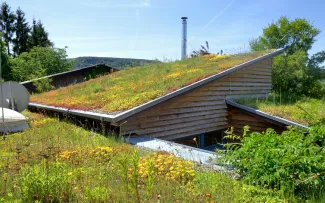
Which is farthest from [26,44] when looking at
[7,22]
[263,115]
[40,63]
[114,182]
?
[114,182]

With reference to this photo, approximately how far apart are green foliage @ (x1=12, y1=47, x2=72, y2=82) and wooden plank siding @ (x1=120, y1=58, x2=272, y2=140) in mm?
20682

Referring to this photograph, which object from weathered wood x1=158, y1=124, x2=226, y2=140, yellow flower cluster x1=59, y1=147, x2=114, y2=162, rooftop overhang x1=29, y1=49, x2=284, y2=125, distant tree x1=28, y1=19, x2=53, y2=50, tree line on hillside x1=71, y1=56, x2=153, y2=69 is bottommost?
weathered wood x1=158, y1=124, x2=226, y2=140

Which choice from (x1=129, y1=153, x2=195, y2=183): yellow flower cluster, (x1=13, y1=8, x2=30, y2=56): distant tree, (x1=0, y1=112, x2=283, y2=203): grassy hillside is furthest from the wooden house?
(x1=13, y1=8, x2=30, y2=56): distant tree

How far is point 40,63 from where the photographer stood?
2780cm

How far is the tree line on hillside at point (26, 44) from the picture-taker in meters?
28.3

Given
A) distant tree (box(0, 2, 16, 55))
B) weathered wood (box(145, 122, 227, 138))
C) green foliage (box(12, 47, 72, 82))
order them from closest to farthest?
weathered wood (box(145, 122, 227, 138)) → green foliage (box(12, 47, 72, 82)) → distant tree (box(0, 2, 16, 55))

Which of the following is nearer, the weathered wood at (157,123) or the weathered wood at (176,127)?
the weathered wood at (157,123)

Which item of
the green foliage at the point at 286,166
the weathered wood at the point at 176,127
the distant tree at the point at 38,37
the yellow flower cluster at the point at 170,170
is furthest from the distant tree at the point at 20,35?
the green foliage at the point at 286,166

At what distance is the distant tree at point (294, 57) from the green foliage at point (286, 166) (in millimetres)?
14908

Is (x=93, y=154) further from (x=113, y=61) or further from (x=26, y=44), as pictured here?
(x=26, y=44)

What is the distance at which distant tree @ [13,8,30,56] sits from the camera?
121 ft

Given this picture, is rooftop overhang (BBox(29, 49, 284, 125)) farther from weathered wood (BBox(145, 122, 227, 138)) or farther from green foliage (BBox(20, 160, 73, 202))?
green foliage (BBox(20, 160, 73, 202))

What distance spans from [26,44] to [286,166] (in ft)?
134

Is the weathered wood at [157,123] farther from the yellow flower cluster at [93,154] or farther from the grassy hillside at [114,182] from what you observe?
the grassy hillside at [114,182]
